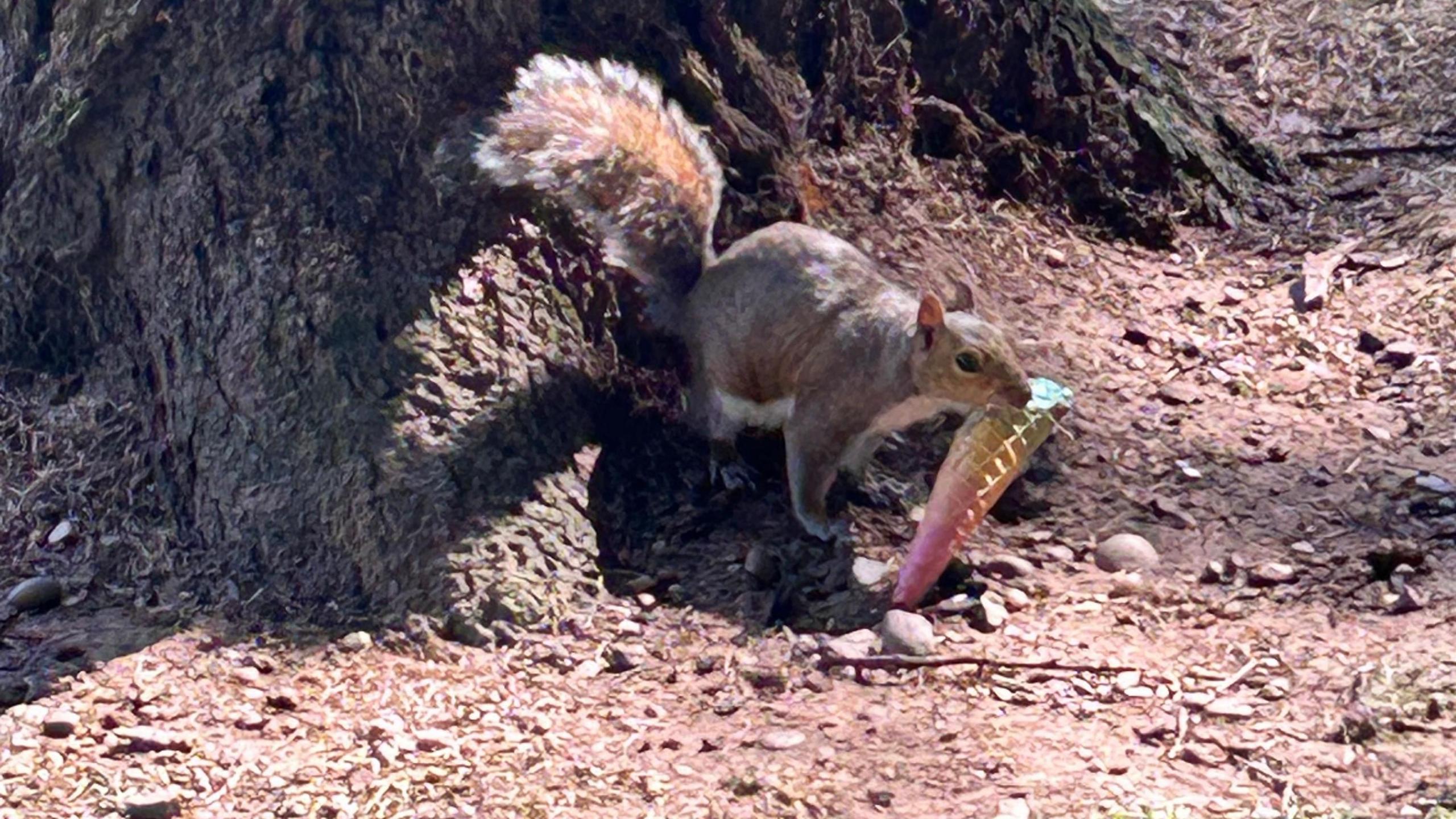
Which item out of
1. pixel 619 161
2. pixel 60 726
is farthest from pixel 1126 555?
pixel 60 726

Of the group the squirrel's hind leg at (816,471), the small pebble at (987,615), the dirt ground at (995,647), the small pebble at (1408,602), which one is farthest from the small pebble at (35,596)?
the small pebble at (1408,602)

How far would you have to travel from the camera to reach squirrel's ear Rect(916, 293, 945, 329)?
3629mm

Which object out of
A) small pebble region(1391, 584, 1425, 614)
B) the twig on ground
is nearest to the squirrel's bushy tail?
the twig on ground

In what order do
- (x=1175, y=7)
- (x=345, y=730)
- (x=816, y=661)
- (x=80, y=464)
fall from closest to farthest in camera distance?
(x=345, y=730), (x=816, y=661), (x=80, y=464), (x=1175, y=7)

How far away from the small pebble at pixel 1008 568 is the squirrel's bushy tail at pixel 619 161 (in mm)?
1163

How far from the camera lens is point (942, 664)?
3234mm

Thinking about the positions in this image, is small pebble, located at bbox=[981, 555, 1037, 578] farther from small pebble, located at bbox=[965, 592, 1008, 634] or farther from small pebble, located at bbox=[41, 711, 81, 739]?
small pebble, located at bbox=[41, 711, 81, 739]

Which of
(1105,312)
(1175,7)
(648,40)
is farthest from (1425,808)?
(1175,7)

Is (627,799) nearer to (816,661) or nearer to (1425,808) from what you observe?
(816,661)

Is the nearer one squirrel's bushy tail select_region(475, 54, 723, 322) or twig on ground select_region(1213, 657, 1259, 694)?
twig on ground select_region(1213, 657, 1259, 694)

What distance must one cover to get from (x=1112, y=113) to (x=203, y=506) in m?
3.30

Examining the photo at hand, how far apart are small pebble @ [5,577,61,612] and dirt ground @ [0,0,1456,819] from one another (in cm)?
6

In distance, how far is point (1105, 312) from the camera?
4.73 meters

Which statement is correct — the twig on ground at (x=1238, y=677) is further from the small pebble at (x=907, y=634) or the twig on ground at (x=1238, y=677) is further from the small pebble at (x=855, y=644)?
the small pebble at (x=855, y=644)
